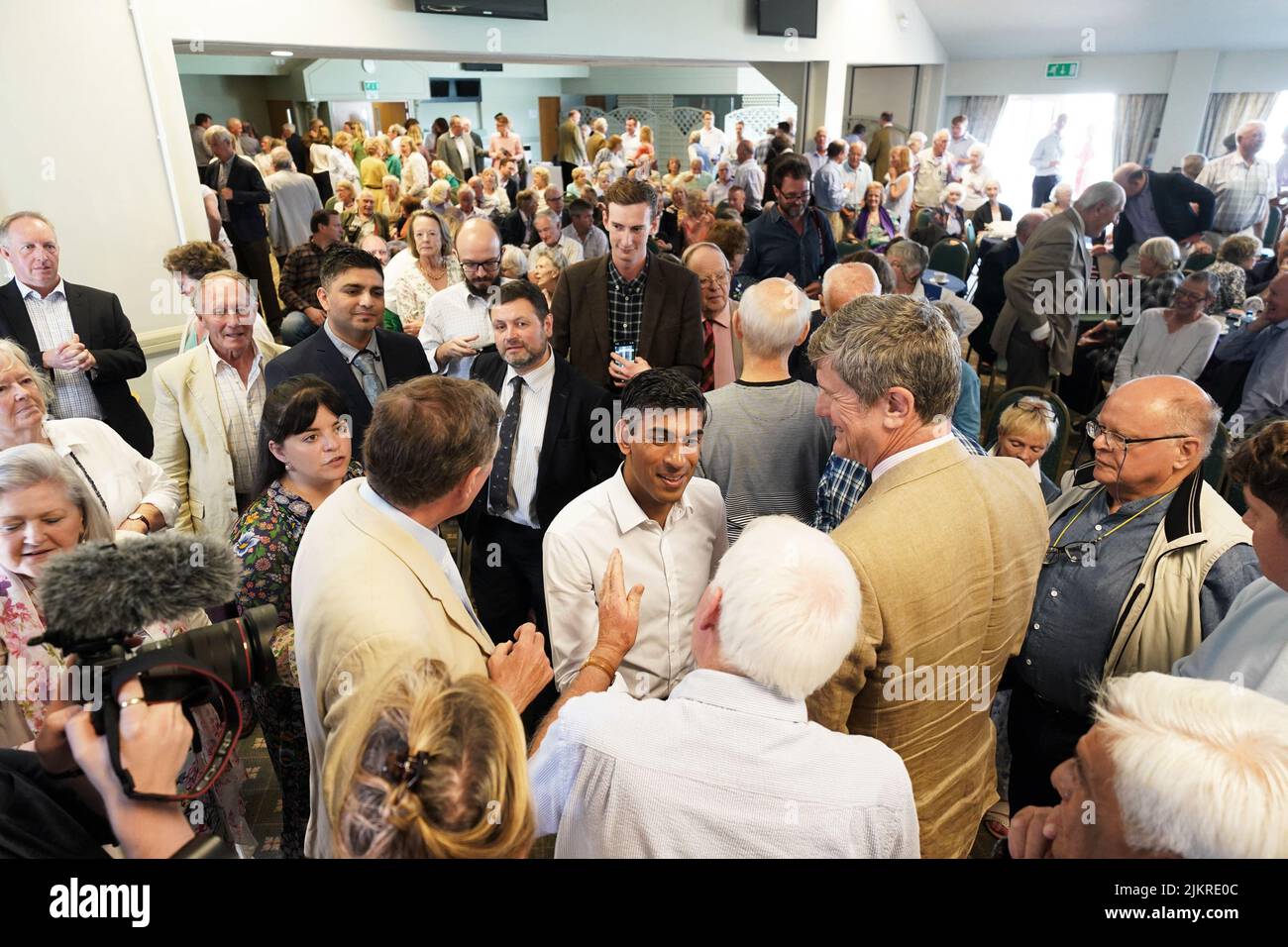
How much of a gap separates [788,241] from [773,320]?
8.58 feet

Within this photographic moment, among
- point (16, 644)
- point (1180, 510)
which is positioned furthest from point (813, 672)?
point (16, 644)

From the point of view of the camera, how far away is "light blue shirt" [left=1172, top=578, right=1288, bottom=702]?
140 centimetres

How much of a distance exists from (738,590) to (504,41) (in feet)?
23.0

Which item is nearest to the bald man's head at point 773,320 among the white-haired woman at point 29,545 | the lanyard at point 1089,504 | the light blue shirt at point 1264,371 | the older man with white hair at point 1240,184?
the lanyard at point 1089,504

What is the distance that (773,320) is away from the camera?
2346mm

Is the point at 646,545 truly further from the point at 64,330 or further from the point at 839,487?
the point at 64,330

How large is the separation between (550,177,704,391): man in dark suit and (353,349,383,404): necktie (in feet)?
2.70

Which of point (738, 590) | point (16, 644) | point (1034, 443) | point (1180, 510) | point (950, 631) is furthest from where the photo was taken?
point (1034, 443)

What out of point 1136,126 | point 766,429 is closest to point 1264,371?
point 766,429

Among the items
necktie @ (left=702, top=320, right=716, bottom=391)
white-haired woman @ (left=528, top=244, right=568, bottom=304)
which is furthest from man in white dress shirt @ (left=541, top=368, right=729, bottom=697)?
white-haired woman @ (left=528, top=244, right=568, bottom=304)

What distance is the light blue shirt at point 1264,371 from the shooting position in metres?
3.77

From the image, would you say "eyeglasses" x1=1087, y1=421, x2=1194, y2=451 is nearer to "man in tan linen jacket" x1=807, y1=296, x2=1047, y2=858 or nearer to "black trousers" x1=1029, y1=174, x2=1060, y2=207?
"man in tan linen jacket" x1=807, y1=296, x2=1047, y2=858

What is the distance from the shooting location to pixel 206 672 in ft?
3.55
